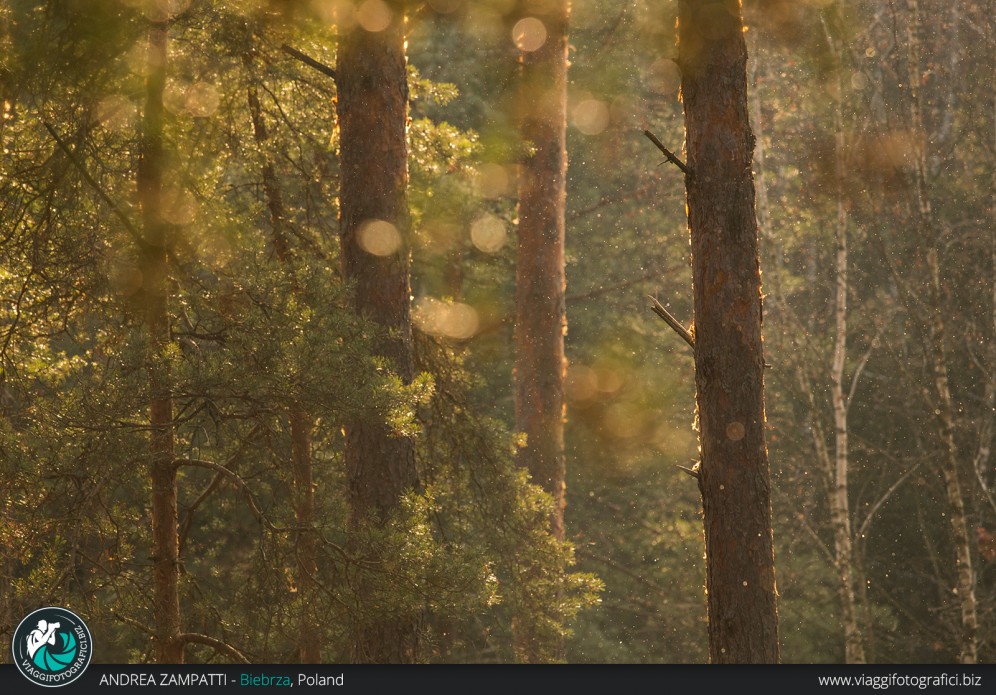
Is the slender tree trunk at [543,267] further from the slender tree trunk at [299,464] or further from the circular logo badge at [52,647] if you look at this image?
the circular logo badge at [52,647]

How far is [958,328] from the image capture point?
51.2ft

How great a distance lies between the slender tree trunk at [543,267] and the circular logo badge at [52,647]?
21.2ft

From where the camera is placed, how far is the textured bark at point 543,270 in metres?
12.2

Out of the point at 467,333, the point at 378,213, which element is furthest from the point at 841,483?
the point at 378,213

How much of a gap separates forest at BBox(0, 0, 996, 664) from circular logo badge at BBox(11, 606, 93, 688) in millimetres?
204

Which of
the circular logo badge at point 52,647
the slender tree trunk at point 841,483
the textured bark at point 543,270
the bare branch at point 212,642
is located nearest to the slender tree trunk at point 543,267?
the textured bark at point 543,270

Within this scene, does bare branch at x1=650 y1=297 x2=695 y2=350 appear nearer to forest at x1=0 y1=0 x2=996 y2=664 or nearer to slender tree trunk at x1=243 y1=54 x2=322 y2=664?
forest at x1=0 y1=0 x2=996 y2=664

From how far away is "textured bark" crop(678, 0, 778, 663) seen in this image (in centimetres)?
579

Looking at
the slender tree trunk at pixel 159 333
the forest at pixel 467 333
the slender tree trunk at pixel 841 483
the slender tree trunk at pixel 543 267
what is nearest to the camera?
the forest at pixel 467 333

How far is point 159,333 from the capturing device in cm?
658

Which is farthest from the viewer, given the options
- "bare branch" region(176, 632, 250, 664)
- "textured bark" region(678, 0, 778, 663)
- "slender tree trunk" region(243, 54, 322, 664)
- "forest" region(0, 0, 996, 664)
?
"bare branch" region(176, 632, 250, 664)

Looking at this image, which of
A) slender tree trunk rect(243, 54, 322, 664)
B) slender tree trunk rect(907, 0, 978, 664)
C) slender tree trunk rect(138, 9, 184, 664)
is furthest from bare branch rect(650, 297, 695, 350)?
slender tree trunk rect(907, 0, 978, 664)

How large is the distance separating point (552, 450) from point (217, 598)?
13.1ft

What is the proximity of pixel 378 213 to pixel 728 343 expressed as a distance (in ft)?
9.44
